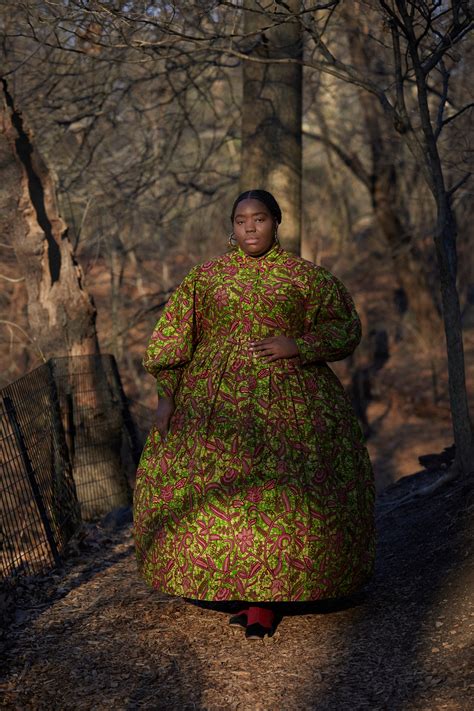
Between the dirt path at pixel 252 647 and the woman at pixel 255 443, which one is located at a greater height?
the woman at pixel 255 443

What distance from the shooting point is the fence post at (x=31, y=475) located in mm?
5289

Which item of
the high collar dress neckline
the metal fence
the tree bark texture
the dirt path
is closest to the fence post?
the metal fence

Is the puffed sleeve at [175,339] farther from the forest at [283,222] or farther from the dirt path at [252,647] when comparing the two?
the dirt path at [252,647]

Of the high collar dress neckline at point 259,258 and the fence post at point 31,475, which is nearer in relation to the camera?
the high collar dress neckline at point 259,258

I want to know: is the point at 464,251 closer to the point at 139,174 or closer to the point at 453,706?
the point at 139,174

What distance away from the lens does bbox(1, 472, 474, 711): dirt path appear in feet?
12.3

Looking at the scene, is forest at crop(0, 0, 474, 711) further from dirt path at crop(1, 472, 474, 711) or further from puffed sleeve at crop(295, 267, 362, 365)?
puffed sleeve at crop(295, 267, 362, 365)

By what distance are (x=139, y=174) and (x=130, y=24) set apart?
4.99 m

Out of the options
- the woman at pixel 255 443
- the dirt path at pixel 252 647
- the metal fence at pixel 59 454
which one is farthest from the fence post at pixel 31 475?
the woman at pixel 255 443

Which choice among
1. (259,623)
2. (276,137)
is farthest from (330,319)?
(276,137)

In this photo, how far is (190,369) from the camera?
4656 mm

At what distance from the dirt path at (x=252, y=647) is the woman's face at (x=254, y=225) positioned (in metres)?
1.77

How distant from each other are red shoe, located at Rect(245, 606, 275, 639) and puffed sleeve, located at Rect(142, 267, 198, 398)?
3.54 ft

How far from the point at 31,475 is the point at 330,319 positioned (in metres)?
2.02
